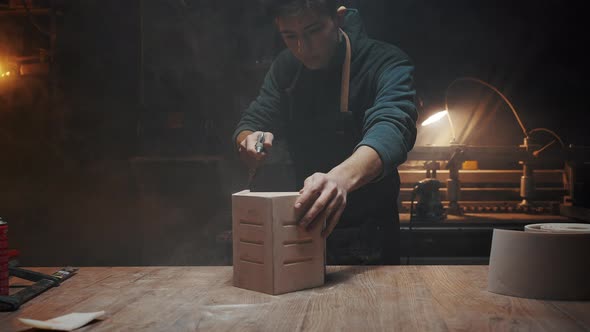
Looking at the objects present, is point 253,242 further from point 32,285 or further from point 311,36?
point 311,36

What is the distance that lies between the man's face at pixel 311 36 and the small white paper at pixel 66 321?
145 cm

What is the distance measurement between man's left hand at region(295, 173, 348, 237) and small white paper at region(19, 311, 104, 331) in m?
0.56

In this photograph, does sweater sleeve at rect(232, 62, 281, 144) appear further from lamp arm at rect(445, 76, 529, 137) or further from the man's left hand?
lamp arm at rect(445, 76, 529, 137)

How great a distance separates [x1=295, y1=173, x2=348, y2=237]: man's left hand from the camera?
1.45 m

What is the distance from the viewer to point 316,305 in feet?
4.26

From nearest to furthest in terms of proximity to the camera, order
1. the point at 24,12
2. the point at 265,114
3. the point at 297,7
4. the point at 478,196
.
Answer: the point at 297,7, the point at 265,114, the point at 478,196, the point at 24,12

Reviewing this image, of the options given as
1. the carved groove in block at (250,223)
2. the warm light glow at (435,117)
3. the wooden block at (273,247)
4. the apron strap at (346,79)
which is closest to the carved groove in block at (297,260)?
the wooden block at (273,247)

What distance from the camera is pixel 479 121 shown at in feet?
11.2

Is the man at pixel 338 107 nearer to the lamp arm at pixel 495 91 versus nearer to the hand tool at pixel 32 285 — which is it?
the hand tool at pixel 32 285

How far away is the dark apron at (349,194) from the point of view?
238 cm

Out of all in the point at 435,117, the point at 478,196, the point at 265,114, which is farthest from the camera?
the point at 478,196

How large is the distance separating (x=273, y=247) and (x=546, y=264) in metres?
0.68

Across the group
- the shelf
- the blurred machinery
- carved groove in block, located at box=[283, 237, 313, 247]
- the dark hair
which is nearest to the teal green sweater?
the dark hair

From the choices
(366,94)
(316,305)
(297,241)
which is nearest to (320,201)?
(297,241)
